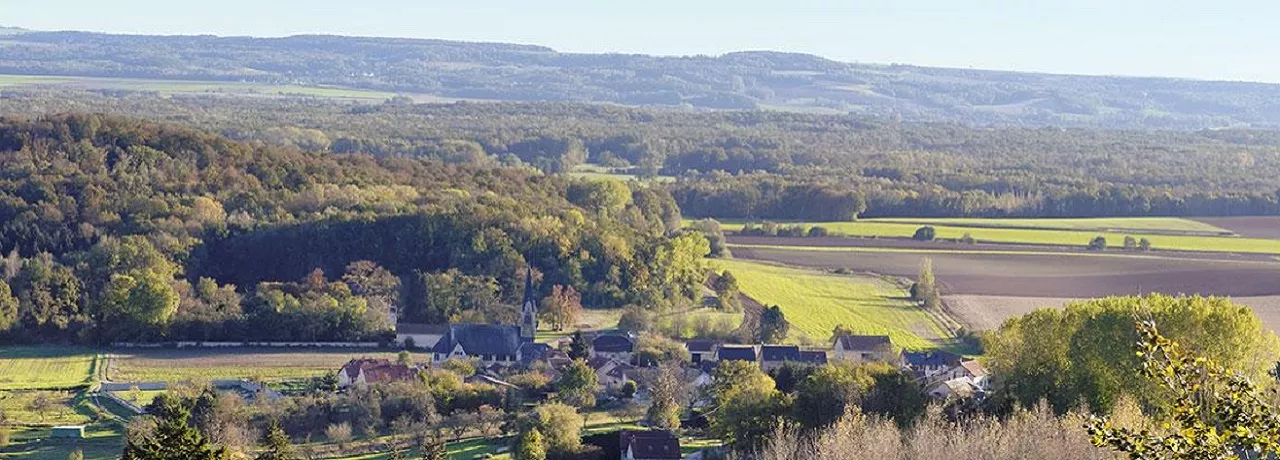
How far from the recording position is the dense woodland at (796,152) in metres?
84.5

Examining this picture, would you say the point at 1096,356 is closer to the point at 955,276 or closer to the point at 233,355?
the point at 233,355

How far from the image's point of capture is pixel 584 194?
70.9 meters

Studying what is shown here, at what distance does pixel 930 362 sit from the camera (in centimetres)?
4191

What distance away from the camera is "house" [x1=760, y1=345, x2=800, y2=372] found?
41972mm

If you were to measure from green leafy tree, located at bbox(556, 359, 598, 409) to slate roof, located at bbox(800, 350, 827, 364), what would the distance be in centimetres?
650

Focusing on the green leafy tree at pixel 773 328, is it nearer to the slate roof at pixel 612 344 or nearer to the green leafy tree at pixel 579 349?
the slate roof at pixel 612 344

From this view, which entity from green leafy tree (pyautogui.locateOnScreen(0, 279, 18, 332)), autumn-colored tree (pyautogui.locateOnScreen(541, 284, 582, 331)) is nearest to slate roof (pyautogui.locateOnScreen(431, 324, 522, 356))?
autumn-colored tree (pyautogui.locateOnScreen(541, 284, 582, 331))

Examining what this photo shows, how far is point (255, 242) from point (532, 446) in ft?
89.4

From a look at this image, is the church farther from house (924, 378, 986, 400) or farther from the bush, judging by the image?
the bush

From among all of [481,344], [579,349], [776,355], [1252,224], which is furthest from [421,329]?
[1252,224]

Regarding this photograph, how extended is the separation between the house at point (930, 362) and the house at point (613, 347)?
7.75 metres

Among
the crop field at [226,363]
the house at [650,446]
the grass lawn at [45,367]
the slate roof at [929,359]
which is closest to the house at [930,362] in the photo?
the slate roof at [929,359]

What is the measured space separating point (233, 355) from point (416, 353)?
529 cm

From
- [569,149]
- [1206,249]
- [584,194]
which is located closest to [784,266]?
[584,194]
